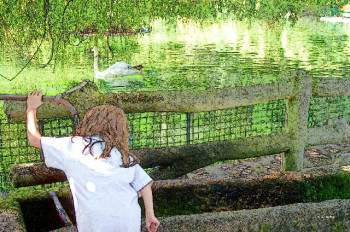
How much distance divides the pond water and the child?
6.87 metres

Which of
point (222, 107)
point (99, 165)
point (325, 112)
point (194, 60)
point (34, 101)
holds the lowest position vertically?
point (194, 60)

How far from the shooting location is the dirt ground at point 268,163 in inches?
225

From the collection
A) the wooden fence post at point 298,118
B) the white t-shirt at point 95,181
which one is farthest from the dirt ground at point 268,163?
the white t-shirt at point 95,181

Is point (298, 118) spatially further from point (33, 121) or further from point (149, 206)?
point (33, 121)

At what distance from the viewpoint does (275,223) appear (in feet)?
10.7

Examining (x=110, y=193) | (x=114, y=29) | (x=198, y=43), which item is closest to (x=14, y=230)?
(x=110, y=193)

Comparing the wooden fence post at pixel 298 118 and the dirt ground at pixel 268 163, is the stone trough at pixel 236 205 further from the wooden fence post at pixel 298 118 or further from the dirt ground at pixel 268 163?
the dirt ground at pixel 268 163

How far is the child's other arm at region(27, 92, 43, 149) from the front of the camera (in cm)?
255

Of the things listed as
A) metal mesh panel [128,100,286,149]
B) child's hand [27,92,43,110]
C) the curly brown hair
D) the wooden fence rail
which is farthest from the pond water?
the curly brown hair

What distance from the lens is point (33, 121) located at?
262 cm

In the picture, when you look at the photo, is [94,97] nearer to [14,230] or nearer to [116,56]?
[14,230]

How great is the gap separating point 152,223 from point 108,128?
1.95ft

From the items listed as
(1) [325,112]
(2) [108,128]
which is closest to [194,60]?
(1) [325,112]

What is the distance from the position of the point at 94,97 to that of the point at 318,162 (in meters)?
3.57
